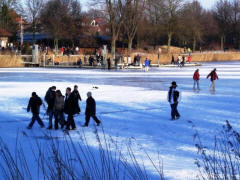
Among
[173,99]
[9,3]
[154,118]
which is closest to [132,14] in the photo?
[9,3]

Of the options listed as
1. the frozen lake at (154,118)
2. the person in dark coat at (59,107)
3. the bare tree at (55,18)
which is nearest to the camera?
the frozen lake at (154,118)

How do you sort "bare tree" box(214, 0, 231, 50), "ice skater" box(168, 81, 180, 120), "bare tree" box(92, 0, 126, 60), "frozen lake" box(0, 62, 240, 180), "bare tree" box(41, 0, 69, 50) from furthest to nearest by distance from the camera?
"bare tree" box(214, 0, 231, 50) < "bare tree" box(41, 0, 69, 50) < "bare tree" box(92, 0, 126, 60) < "ice skater" box(168, 81, 180, 120) < "frozen lake" box(0, 62, 240, 180)

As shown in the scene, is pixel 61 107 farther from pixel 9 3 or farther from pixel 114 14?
pixel 9 3

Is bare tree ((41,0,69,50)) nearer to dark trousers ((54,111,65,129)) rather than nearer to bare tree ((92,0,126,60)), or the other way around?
bare tree ((92,0,126,60))

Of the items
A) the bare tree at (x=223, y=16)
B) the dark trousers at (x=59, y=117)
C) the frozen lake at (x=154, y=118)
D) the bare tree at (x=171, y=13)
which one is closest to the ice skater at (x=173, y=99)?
the frozen lake at (x=154, y=118)

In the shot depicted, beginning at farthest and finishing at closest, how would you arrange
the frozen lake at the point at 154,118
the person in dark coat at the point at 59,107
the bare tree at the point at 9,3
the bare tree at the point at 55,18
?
the bare tree at the point at 9,3 < the bare tree at the point at 55,18 < the person in dark coat at the point at 59,107 < the frozen lake at the point at 154,118

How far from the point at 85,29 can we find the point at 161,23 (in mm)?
10305

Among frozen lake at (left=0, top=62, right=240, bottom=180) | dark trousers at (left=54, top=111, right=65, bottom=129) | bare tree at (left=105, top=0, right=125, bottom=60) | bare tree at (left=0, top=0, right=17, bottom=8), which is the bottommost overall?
frozen lake at (left=0, top=62, right=240, bottom=180)

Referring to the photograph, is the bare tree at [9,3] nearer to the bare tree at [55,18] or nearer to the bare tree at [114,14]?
the bare tree at [55,18]

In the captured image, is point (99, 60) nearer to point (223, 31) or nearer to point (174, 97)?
point (174, 97)

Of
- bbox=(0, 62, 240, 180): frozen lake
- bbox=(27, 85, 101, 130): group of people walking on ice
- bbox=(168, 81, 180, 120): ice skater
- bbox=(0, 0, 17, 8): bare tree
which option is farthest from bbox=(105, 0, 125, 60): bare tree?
bbox=(27, 85, 101, 130): group of people walking on ice

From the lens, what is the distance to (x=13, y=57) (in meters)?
39.6

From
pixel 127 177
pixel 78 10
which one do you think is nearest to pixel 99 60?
pixel 78 10

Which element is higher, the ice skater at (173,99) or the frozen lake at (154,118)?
the ice skater at (173,99)
